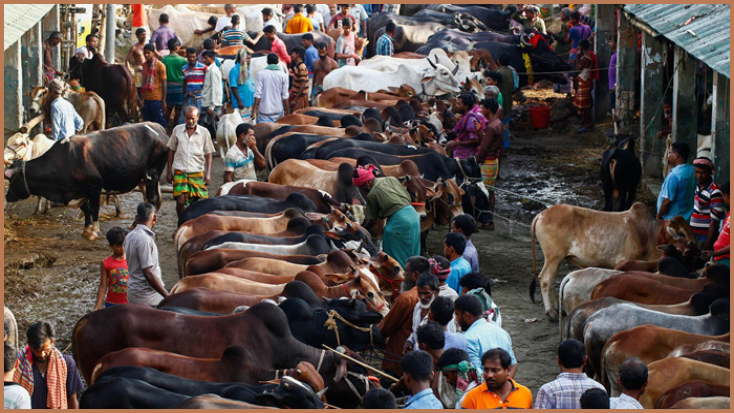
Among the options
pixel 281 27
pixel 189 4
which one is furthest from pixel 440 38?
pixel 189 4

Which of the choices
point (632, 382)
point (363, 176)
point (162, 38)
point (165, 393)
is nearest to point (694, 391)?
point (632, 382)

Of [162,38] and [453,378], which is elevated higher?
[162,38]

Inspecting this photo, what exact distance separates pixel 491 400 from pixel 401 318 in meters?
1.84

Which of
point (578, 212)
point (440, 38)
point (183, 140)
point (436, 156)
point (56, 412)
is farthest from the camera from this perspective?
point (440, 38)

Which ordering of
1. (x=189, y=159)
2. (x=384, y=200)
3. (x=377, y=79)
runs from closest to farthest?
1. (x=384, y=200)
2. (x=189, y=159)
3. (x=377, y=79)

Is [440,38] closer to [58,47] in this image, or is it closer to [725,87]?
[58,47]

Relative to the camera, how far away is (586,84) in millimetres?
18547

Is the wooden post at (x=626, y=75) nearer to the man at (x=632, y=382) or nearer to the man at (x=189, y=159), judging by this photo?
the man at (x=189, y=159)

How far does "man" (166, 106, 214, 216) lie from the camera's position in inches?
440

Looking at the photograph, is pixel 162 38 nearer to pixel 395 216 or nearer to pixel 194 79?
pixel 194 79

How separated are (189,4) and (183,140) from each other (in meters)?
13.1

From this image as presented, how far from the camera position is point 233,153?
37.2ft

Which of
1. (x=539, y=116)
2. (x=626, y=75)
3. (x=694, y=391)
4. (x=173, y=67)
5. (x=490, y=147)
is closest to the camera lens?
(x=694, y=391)

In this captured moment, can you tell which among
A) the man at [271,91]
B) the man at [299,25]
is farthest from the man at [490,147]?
the man at [299,25]
